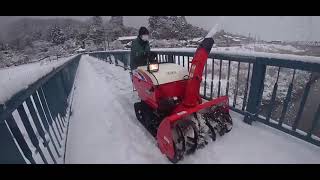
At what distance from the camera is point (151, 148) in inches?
111

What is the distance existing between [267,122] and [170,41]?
128ft

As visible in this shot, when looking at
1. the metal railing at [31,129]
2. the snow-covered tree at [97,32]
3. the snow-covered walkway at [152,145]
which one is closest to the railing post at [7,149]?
the metal railing at [31,129]

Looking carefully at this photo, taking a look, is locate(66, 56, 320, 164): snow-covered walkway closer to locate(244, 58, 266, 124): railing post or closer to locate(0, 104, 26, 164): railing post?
locate(244, 58, 266, 124): railing post

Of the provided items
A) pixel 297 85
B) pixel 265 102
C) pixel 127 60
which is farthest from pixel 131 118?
pixel 297 85

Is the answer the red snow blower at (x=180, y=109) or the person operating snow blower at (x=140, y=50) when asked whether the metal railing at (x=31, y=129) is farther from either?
the person operating snow blower at (x=140, y=50)

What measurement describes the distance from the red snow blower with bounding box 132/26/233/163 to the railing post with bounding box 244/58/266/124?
55cm

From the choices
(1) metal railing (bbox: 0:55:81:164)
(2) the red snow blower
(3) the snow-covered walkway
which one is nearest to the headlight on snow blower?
(2) the red snow blower

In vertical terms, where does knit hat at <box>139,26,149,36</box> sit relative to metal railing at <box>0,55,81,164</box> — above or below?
above

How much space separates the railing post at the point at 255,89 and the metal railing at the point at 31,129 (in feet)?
10.2

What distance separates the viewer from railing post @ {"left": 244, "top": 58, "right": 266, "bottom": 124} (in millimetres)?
3016

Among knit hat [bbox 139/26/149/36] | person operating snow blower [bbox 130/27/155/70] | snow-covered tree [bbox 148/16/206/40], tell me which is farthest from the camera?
snow-covered tree [bbox 148/16/206/40]

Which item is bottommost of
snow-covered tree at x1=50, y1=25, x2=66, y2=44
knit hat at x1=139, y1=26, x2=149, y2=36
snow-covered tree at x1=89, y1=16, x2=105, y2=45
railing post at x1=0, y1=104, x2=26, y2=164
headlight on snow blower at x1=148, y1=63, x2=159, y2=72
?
snow-covered tree at x1=89, y1=16, x2=105, y2=45

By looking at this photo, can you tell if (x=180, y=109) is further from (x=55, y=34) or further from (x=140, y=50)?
(x=55, y=34)
